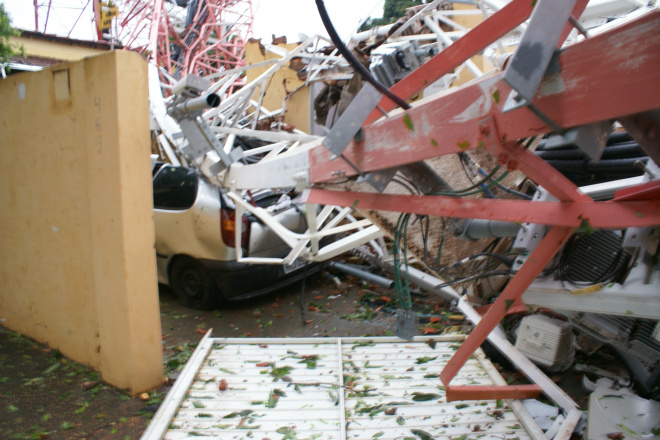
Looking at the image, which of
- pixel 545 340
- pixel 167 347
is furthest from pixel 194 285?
pixel 545 340

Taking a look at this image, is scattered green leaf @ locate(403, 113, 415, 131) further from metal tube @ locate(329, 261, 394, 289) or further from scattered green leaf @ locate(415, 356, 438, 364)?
metal tube @ locate(329, 261, 394, 289)

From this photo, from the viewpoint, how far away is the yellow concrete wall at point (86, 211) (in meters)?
3.24

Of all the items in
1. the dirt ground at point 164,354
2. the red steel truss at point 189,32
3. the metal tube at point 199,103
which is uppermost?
the red steel truss at point 189,32

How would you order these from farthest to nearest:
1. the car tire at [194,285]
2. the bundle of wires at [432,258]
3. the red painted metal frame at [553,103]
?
the car tire at [194,285] < the bundle of wires at [432,258] < the red painted metal frame at [553,103]

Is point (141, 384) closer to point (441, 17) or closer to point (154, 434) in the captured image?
point (154, 434)

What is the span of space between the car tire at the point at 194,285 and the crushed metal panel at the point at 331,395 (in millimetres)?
1260

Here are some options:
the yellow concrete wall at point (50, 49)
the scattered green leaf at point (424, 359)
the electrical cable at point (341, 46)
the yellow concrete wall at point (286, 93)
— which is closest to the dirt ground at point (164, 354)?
the scattered green leaf at point (424, 359)

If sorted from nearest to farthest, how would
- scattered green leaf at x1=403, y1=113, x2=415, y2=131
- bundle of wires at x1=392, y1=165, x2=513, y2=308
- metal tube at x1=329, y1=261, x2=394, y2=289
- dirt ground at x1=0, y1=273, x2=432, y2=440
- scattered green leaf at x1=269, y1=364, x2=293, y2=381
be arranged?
scattered green leaf at x1=403, y1=113, x2=415, y2=131 → bundle of wires at x1=392, y1=165, x2=513, y2=308 → dirt ground at x1=0, y1=273, x2=432, y2=440 → scattered green leaf at x1=269, y1=364, x2=293, y2=381 → metal tube at x1=329, y1=261, x2=394, y2=289

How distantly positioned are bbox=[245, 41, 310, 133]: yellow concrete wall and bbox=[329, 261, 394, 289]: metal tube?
3194 mm

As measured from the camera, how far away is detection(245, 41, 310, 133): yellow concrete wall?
8.69 m

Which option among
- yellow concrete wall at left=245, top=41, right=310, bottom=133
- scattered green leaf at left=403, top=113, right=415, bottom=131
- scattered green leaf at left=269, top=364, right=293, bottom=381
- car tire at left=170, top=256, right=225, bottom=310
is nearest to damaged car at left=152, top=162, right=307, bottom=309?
car tire at left=170, top=256, right=225, bottom=310

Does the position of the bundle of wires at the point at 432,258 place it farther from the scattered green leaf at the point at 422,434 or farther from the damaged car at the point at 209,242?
the damaged car at the point at 209,242

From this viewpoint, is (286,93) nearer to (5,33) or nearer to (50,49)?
(50,49)

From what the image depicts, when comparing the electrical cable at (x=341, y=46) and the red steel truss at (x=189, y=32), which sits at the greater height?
the red steel truss at (x=189, y=32)
